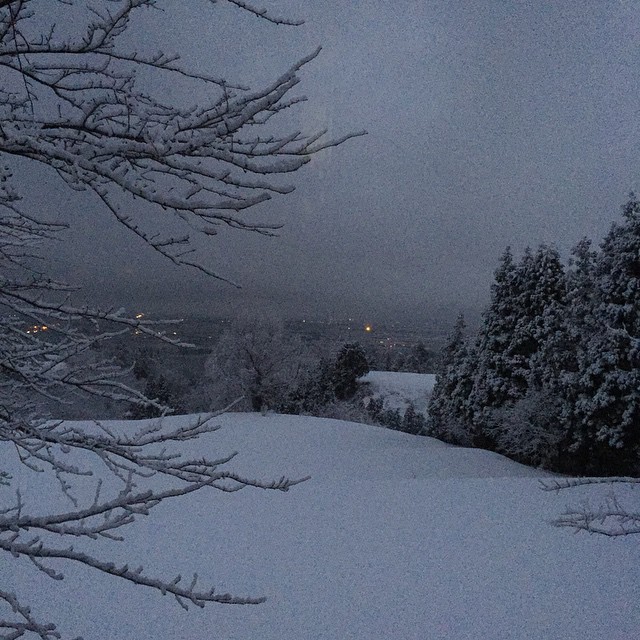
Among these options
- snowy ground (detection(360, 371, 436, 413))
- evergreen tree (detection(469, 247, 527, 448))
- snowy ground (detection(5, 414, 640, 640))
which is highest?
evergreen tree (detection(469, 247, 527, 448))

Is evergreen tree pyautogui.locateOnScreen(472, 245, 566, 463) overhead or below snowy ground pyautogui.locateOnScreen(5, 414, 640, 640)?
overhead

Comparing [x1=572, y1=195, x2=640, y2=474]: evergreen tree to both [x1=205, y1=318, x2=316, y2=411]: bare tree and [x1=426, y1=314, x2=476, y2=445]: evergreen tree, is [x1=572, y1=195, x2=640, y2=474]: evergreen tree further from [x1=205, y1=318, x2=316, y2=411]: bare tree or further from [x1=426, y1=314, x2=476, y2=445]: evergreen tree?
[x1=205, y1=318, x2=316, y2=411]: bare tree

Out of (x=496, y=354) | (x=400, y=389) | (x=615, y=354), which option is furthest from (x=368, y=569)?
(x=400, y=389)

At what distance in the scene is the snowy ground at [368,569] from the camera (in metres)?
5.92

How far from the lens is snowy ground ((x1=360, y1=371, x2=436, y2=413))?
34.5 m

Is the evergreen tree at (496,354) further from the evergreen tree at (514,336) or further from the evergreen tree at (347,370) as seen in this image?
the evergreen tree at (347,370)

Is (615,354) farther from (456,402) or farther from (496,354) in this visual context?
(456,402)

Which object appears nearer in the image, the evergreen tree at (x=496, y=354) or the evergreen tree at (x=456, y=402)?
the evergreen tree at (x=496, y=354)

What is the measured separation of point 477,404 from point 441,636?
13.7 meters

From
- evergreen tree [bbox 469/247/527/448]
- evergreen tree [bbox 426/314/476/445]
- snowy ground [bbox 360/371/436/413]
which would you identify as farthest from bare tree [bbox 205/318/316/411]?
snowy ground [bbox 360/371/436/413]

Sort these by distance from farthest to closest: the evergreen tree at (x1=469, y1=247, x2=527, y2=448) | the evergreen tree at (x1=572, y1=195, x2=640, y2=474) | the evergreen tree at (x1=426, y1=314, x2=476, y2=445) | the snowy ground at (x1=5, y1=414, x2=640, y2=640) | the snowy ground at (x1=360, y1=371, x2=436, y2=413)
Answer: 1. the snowy ground at (x1=360, y1=371, x2=436, y2=413)
2. the evergreen tree at (x1=426, y1=314, x2=476, y2=445)
3. the evergreen tree at (x1=469, y1=247, x2=527, y2=448)
4. the evergreen tree at (x1=572, y1=195, x2=640, y2=474)
5. the snowy ground at (x1=5, y1=414, x2=640, y2=640)

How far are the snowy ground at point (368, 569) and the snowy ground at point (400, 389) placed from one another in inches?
894

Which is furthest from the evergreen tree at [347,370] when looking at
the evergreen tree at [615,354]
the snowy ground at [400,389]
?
the evergreen tree at [615,354]

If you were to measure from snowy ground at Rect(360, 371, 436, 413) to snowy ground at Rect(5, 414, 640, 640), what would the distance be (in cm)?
2270
